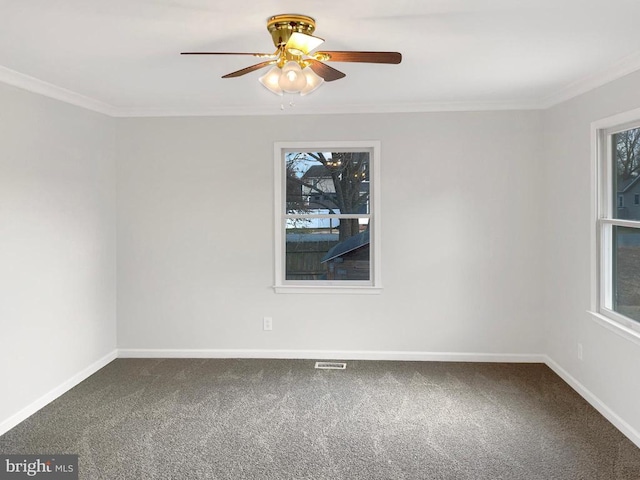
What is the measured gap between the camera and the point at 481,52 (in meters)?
2.87

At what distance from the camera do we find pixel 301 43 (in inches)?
85.8

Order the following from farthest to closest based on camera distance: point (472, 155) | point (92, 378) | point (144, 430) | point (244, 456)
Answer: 1. point (472, 155)
2. point (92, 378)
3. point (144, 430)
4. point (244, 456)

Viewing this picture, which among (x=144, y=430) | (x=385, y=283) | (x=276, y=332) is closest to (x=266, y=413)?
(x=144, y=430)

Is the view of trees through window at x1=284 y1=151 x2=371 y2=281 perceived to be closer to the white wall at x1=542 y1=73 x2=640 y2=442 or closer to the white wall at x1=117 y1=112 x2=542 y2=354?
the white wall at x1=117 y1=112 x2=542 y2=354

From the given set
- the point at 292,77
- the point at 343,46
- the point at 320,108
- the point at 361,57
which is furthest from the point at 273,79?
the point at 320,108

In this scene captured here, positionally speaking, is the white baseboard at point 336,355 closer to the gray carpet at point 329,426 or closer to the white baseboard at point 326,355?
the white baseboard at point 326,355

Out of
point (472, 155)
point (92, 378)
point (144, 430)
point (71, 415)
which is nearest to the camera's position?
point (144, 430)

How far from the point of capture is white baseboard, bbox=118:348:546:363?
4430mm

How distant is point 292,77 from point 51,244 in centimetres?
248

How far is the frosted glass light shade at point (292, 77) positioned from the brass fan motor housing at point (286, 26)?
159mm

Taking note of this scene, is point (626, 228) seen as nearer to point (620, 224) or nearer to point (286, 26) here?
point (620, 224)

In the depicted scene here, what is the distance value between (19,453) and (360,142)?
345 centimetres

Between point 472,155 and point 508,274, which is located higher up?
point 472,155

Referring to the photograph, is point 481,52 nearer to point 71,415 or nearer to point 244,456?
point 244,456
